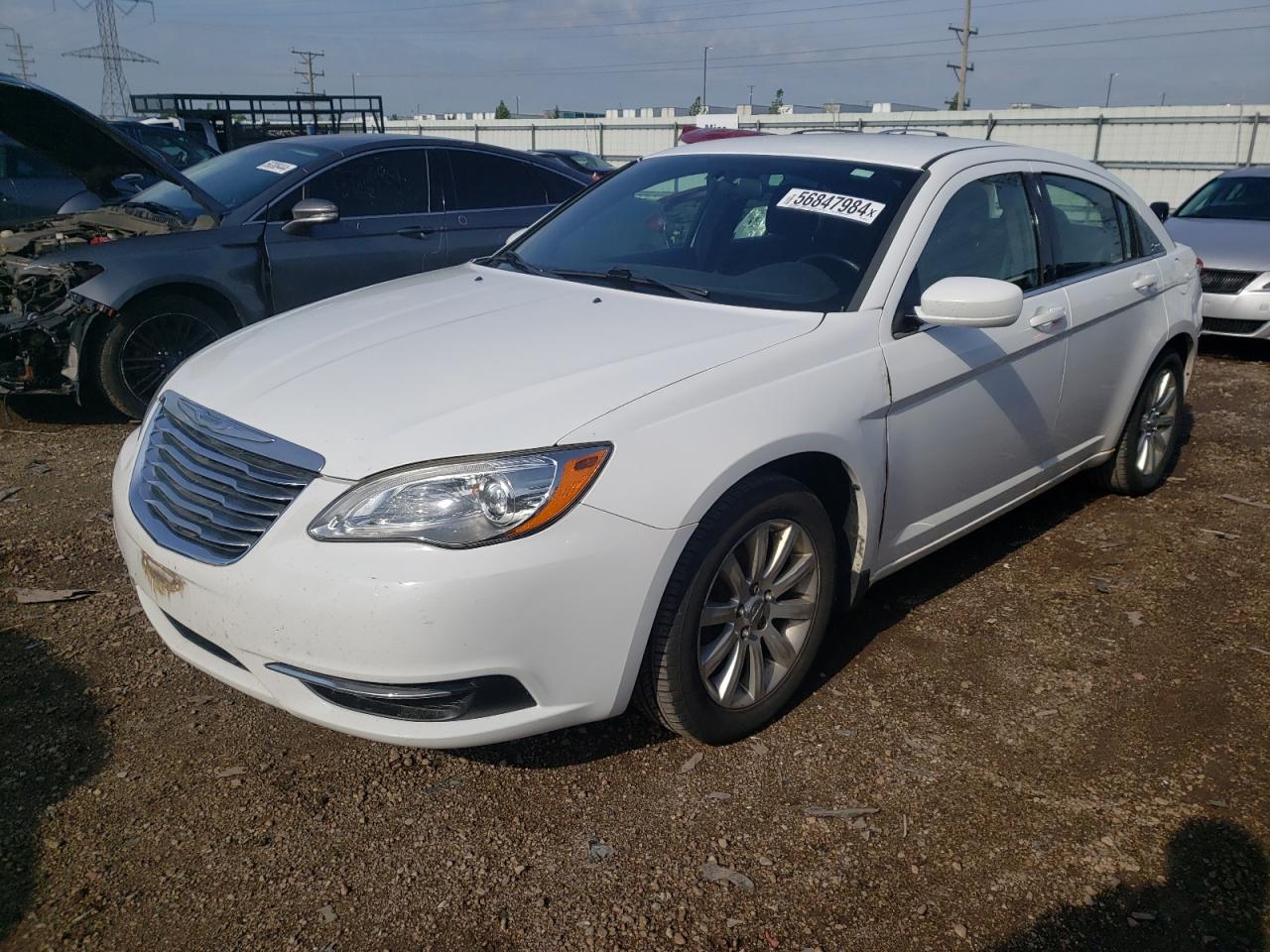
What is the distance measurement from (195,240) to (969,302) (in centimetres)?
454

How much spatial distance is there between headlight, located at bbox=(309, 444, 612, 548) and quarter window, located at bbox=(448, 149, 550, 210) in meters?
4.85

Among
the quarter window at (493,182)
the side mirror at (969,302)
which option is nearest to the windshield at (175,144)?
the quarter window at (493,182)

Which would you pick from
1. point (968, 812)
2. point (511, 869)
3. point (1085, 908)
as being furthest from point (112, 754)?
point (1085, 908)

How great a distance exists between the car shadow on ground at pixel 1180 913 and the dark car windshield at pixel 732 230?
1743 mm

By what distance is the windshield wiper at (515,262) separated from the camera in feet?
12.6

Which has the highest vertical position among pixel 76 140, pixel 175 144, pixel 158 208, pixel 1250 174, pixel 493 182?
pixel 175 144

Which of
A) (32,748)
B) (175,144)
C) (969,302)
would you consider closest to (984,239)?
(969,302)

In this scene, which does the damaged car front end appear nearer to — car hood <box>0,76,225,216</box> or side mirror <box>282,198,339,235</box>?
car hood <box>0,76,225,216</box>

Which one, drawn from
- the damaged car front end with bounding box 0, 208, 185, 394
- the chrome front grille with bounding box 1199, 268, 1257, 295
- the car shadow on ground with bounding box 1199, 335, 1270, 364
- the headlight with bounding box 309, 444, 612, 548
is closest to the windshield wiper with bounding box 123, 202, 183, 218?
the damaged car front end with bounding box 0, 208, 185, 394

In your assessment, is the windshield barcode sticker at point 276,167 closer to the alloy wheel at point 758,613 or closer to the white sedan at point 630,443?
the white sedan at point 630,443

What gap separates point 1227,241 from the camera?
28.4 feet

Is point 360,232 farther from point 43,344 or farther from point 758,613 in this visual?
point 758,613

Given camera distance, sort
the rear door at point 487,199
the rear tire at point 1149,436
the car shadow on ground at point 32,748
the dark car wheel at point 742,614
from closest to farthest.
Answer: the car shadow on ground at point 32,748 < the dark car wheel at point 742,614 < the rear tire at point 1149,436 < the rear door at point 487,199

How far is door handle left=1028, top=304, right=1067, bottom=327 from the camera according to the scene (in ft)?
12.4
